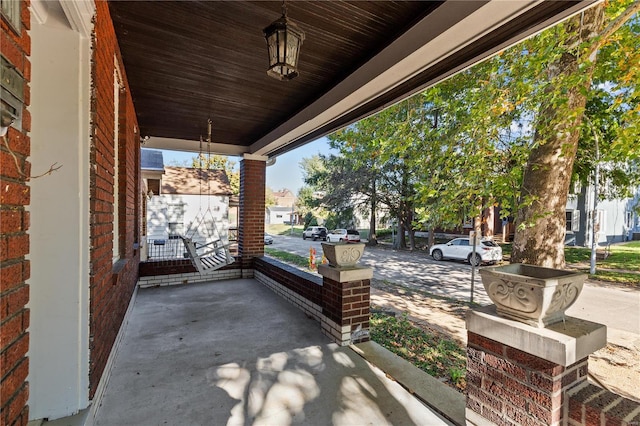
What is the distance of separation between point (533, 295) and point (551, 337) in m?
0.21

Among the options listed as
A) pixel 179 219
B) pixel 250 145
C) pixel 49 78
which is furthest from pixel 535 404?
pixel 179 219

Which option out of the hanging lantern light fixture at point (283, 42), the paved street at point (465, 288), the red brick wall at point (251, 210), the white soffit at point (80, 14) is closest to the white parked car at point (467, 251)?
the paved street at point (465, 288)

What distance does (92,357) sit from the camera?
5.65 feet

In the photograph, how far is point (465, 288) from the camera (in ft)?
27.6

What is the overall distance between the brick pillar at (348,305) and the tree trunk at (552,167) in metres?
2.80

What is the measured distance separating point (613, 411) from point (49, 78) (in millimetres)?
3148

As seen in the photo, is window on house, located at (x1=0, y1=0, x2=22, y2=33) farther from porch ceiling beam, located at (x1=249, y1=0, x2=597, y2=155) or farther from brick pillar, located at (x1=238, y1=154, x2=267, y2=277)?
brick pillar, located at (x1=238, y1=154, x2=267, y2=277)

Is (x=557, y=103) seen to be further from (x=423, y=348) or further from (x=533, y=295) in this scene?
(x=423, y=348)

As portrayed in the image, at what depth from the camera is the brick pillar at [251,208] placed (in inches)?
255

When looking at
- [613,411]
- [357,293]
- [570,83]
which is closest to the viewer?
[613,411]

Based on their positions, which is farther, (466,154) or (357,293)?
(466,154)

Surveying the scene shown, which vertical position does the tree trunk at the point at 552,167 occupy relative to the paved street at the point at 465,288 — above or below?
above

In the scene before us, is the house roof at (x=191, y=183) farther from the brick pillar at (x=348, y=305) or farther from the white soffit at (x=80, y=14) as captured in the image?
the white soffit at (x=80, y=14)

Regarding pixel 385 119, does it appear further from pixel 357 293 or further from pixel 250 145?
pixel 357 293
